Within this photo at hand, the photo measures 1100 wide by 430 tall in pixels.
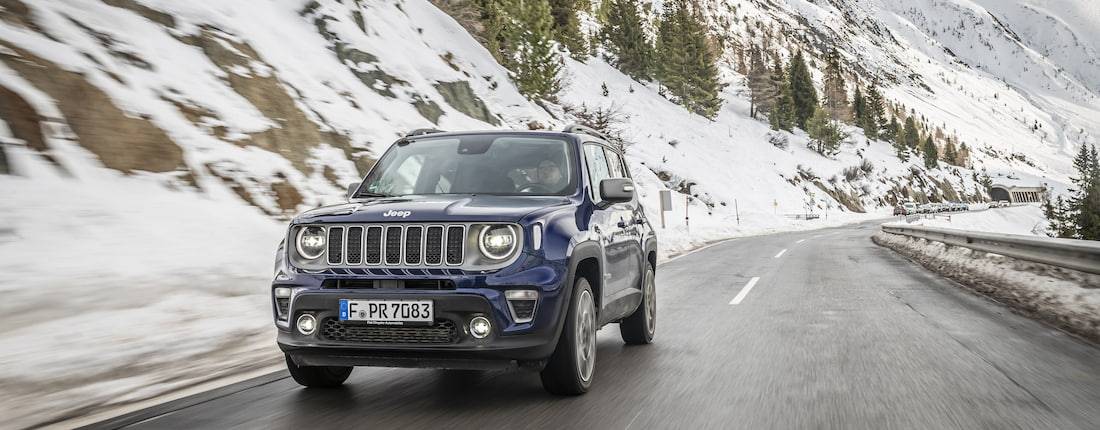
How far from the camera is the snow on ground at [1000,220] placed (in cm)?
6269

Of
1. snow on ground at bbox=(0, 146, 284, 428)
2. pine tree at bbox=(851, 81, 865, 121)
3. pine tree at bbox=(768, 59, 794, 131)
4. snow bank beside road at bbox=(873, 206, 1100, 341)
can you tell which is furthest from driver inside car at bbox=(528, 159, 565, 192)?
pine tree at bbox=(851, 81, 865, 121)

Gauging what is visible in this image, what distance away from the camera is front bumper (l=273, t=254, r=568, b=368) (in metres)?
4.23

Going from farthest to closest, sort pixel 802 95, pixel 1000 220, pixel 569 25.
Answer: pixel 802 95 → pixel 1000 220 → pixel 569 25

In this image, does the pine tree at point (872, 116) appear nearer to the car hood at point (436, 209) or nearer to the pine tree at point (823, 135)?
the pine tree at point (823, 135)

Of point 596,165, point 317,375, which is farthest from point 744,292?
point 317,375

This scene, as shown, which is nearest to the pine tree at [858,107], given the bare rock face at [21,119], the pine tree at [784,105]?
the pine tree at [784,105]

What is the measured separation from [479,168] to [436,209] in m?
1.05

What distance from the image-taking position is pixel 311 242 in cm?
461

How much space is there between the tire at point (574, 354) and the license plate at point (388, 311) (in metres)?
0.82

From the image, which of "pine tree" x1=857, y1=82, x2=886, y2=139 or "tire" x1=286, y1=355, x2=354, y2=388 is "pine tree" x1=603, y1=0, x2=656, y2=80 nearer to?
"pine tree" x1=857, y1=82, x2=886, y2=139

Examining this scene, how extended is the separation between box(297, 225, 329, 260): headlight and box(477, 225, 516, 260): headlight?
0.95 meters

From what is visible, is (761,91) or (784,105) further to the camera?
(784,105)

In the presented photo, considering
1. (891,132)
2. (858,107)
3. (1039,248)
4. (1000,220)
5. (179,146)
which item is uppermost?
(858,107)

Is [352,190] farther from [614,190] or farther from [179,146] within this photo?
[179,146]
